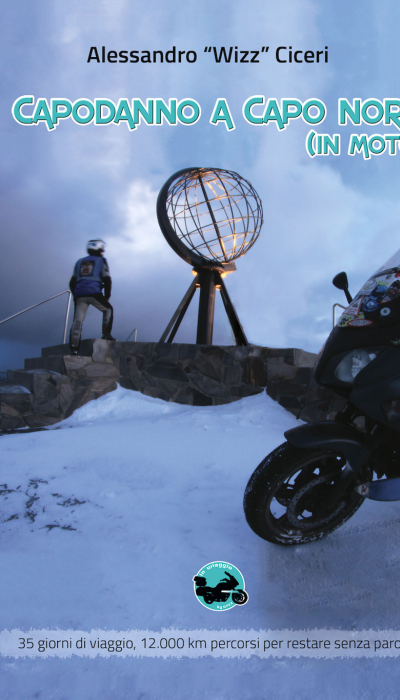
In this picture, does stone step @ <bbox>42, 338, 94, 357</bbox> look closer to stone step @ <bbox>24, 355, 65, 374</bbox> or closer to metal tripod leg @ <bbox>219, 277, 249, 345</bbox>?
stone step @ <bbox>24, 355, 65, 374</bbox>

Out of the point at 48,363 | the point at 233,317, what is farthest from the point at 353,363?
the point at 233,317

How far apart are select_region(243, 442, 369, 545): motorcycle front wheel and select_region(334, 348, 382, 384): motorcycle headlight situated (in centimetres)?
29

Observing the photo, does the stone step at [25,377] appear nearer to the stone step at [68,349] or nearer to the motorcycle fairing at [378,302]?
the stone step at [68,349]

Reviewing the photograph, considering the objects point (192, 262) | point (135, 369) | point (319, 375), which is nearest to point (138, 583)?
point (319, 375)

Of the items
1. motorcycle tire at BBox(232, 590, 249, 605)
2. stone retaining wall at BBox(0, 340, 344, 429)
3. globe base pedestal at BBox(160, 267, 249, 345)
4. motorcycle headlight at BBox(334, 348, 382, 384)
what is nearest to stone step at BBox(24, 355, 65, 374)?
stone retaining wall at BBox(0, 340, 344, 429)

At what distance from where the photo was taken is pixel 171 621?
1.14 meters

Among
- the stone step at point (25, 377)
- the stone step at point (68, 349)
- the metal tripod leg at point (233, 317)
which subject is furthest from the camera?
the metal tripod leg at point (233, 317)

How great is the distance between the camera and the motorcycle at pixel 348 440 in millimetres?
1293

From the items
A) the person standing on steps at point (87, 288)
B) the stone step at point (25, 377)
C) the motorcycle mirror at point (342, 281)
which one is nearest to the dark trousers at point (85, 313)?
the person standing on steps at point (87, 288)

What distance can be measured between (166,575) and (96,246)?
4.96 m

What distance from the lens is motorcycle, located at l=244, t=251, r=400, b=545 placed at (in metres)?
1.29

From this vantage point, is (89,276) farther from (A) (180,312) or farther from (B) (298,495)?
(B) (298,495)

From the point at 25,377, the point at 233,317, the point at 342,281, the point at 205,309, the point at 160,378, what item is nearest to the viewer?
the point at 342,281

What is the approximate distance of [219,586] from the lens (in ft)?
4.34
